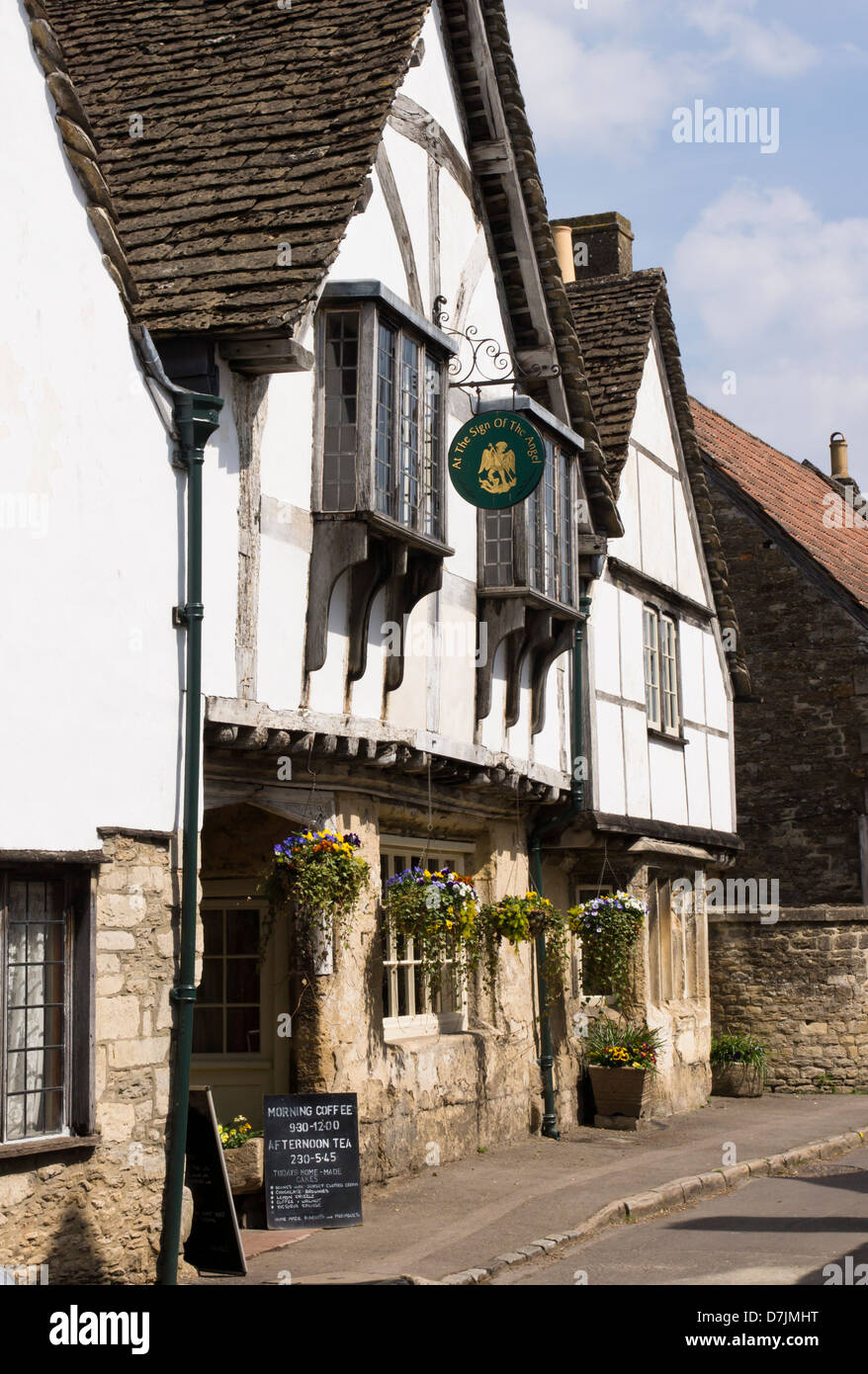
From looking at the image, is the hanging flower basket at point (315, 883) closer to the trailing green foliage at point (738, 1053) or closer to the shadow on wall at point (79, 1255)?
the shadow on wall at point (79, 1255)

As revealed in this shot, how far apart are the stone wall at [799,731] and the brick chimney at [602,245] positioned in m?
4.53

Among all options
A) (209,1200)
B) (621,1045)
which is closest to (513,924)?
(621,1045)

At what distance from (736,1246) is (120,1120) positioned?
3.45 metres

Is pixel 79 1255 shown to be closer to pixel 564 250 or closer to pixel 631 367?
pixel 631 367

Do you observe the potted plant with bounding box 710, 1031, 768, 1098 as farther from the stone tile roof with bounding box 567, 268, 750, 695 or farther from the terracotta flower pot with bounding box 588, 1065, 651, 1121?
the stone tile roof with bounding box 567, 268, 750, 695

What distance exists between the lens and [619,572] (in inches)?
645

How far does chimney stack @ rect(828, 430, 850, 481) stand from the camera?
3042cm

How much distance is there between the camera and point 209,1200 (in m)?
8.94

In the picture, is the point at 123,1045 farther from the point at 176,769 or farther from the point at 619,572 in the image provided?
the point at 619,572

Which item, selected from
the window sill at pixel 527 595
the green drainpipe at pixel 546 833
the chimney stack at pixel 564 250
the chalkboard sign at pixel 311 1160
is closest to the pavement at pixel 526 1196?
the chalkboard sign at pixel 311 1160

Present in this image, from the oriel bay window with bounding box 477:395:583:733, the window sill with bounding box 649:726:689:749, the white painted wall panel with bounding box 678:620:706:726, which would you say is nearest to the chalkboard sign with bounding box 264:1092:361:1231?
the oriel bay window with bounding box 477:395:583:733

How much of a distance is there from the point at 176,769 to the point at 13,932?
1403 mm

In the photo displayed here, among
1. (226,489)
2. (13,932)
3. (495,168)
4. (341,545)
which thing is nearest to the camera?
(13,932)
